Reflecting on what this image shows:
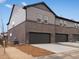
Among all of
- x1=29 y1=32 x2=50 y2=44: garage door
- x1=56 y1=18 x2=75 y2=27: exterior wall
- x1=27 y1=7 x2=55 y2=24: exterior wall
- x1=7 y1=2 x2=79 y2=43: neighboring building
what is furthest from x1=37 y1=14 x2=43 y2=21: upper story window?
x1=56 y1=18 x2=75 y2=27: exterior wall

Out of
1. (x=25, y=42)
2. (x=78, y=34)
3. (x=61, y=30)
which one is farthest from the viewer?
(x=78, y=34)

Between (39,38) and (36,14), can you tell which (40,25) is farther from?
(39,38)

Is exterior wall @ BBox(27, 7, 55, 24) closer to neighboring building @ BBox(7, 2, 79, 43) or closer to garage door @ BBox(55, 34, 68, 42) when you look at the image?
neighboring building @ BBox(7, 2, 79, 43)

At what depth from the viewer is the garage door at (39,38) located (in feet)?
76.5

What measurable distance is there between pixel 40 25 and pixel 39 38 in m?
2.54

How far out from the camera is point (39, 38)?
2466cm

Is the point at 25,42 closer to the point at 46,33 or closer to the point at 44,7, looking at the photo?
the point at 46,33

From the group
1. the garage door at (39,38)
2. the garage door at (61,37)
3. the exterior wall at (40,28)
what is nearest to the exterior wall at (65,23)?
the garage door at (61,37)

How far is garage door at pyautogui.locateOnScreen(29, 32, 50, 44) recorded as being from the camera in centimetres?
2333

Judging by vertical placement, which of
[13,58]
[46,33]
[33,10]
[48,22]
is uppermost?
[33,10]

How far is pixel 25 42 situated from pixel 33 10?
616 cm

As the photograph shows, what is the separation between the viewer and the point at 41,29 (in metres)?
24.6

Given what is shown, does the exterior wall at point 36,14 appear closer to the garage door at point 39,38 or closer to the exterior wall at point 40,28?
the exterior wall at point 40,28

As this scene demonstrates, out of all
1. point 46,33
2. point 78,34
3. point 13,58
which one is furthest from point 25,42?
point 78,34
